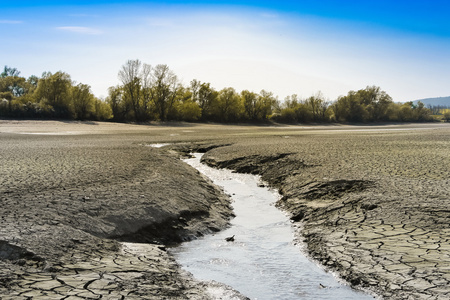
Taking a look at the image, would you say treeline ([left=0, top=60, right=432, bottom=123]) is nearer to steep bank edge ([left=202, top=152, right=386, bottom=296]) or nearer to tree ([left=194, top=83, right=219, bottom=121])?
tree ([left=194, top=83, right=219, bottom=121])

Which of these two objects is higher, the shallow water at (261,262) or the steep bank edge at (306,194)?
the steep bank edge at (306,194)

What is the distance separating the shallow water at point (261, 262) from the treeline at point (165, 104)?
5012cm

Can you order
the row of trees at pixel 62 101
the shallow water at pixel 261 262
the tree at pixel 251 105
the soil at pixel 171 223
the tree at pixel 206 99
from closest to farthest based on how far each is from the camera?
the soil at pixel 171 223 → the shallow water at pixel 261 262 → the row of trees at pixel 62 101 → the tree at pixel 206 99 → the tree at pixel 251 105

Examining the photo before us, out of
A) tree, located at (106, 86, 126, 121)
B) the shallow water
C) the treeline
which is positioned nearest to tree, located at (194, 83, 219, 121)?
the treeline

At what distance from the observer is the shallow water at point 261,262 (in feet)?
17.0

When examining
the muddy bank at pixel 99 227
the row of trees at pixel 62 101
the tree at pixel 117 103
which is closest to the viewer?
the muddy bank at pixel 99 227

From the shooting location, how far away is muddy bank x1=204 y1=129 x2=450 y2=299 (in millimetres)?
5246

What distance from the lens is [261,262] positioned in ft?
20.5

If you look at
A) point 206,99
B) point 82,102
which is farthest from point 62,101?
point 206,99

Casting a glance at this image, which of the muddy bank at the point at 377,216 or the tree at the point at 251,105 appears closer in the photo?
the muddy bank at the point at 377,216

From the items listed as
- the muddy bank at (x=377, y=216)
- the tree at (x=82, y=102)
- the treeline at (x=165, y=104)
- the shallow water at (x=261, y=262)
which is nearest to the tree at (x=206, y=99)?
the treeline at (x=165, y=104)

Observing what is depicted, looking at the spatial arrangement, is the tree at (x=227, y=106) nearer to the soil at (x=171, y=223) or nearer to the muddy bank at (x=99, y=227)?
the soil at (x=171, y=223)

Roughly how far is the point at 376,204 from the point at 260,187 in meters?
5.06

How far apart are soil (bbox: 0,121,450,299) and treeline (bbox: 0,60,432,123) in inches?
1816
